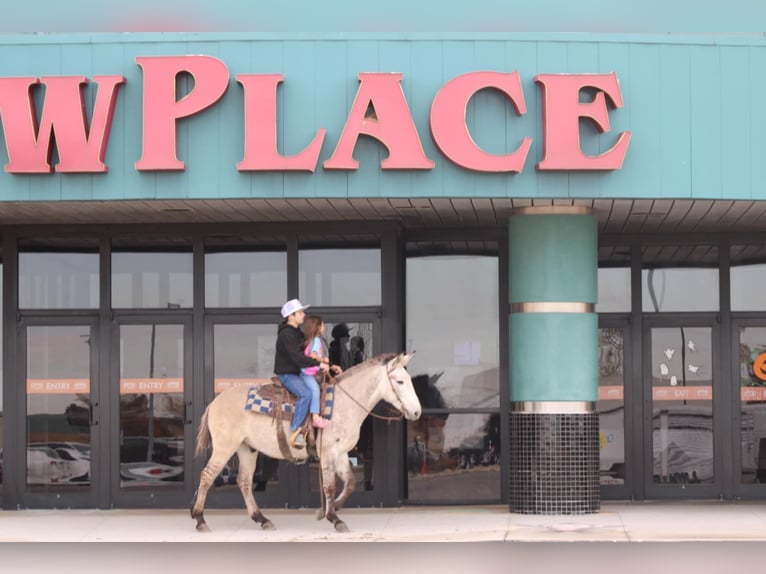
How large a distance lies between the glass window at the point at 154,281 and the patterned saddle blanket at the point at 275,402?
2.57m

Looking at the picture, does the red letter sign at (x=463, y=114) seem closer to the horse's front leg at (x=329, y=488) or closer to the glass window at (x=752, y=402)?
the horse's front leg at (x=329, y=488)

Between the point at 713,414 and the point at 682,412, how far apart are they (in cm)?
41

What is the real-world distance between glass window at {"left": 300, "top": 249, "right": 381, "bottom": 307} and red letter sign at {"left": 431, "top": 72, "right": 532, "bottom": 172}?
2.60 metres

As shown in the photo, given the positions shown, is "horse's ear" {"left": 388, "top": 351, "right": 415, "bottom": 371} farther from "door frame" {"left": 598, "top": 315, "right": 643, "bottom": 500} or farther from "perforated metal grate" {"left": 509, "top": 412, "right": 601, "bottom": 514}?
"door frame" {"left": 598, "top": 315, "right": 643, "bottom": 500}

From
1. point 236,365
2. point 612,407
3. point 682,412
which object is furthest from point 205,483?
point 682,412

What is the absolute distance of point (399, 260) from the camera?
17172 millimetres

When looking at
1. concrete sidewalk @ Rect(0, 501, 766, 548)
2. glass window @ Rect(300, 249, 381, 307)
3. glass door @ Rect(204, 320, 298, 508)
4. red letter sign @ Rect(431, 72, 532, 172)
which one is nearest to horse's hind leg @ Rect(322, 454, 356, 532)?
concrete sidewalk @ Rect(0, 501, 766, 548)

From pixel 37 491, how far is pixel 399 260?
5.61 metres

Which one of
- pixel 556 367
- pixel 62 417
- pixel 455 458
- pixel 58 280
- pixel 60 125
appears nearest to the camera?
pixel 60 125

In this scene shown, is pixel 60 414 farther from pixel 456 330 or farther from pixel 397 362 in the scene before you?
pixel 456 330

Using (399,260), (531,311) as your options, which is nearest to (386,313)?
(399,260)

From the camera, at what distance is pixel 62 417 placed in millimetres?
16891

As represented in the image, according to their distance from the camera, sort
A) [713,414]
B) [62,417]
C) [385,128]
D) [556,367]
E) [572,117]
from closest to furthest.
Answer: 1. [572,117]
2. [385,128]
3. [556,367]
4. [62,417]
5. [713,414]

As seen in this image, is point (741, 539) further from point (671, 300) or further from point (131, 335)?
point (131, 335)
